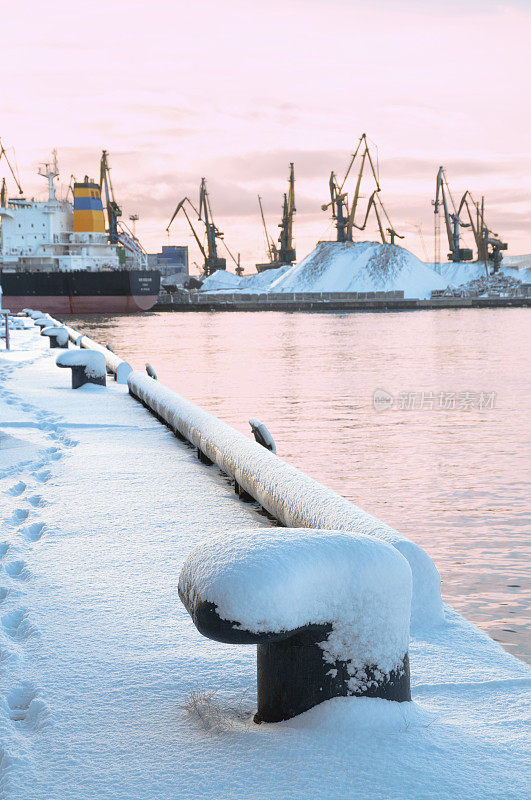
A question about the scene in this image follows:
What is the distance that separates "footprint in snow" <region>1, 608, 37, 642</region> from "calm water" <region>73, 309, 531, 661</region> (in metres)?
2.52

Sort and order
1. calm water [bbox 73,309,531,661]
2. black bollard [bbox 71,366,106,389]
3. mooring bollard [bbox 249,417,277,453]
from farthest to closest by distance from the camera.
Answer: black bollard [bbox 71,366,106,389]
mooring bollard [bbox 249,417,277,453]
calm water [bbox 73,309,531,661]

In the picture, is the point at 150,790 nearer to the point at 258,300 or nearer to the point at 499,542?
the point at 499,542

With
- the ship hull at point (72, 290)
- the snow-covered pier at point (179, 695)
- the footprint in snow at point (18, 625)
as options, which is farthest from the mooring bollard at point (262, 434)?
the ship hull at point (72, 290)

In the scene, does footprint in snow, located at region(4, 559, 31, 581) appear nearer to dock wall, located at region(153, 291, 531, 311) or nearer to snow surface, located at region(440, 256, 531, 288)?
dock wall, located at region(153, 291, 531, 311)

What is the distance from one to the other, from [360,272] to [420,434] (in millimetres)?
103735

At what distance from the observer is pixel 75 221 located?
73250 millimetres

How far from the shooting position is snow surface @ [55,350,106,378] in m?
12.1

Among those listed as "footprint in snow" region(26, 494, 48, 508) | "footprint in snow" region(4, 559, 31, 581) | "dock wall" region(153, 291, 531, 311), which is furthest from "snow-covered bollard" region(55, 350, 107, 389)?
"dock wall" region(153, 291, 531, 311)

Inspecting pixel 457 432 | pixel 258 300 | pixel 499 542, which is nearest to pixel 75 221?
pixel 258 300

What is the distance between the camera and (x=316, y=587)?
7.63 feet

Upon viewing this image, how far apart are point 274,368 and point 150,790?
2411 centimetres

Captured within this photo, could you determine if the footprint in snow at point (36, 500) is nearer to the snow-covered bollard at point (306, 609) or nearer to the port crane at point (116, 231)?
the snow-covered bollard at point (306, 609)

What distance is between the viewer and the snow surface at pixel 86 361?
478 inches

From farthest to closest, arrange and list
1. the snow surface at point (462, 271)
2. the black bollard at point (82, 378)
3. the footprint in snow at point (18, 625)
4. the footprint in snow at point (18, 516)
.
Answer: the snow surface at point (462, 271) → the black bollard at point (82, 378) → the footprint in snow at point (18, 516) → the footprint in snow at point (18, 625)
